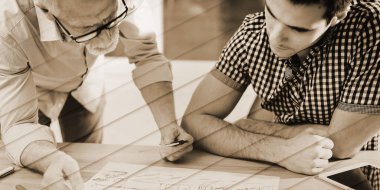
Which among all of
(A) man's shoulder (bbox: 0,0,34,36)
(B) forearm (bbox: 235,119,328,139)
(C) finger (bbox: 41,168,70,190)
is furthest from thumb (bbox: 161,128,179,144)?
(A) man's shoulder (bbox: 0,0,34,36)

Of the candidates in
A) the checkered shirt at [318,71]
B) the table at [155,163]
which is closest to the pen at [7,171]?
the table at [155,163]

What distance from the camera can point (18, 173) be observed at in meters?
1.25

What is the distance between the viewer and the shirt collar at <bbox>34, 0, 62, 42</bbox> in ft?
4.18

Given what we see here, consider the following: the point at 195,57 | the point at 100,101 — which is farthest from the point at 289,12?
the point at 195,57

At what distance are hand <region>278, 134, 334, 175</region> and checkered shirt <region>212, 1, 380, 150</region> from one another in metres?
0.12

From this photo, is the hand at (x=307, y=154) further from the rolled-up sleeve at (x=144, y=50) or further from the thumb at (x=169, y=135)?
the rolled-up sleeve at (x=144, y=50)

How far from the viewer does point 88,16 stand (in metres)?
1.19

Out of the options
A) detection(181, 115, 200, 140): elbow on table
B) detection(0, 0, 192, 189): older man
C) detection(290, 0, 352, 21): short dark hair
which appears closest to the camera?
detection(290, 0, 352, 21): short dark hair

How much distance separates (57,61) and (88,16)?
1.48 ft

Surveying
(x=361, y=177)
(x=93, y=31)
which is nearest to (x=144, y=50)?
(x=93, y=31)

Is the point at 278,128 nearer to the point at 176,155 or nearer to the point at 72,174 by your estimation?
the point at 176,155

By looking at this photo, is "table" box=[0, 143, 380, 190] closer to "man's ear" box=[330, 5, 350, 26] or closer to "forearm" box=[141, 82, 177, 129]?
"forearm" box=[141, 82, 177, 129]

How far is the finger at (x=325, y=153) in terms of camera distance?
3.87 feet

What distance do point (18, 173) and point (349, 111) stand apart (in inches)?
36.6
